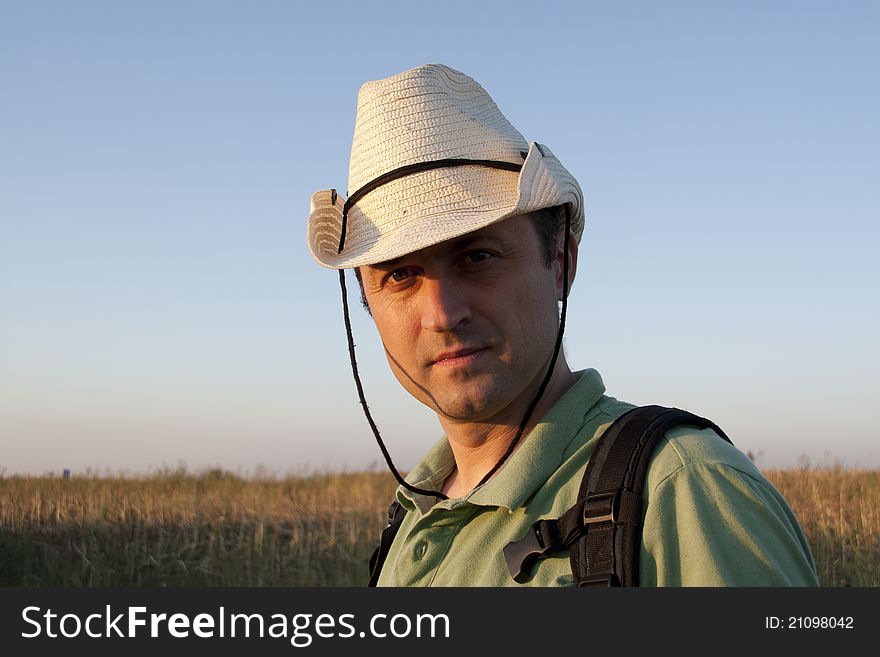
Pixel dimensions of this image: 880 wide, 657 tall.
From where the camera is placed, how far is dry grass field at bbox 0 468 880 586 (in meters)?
9.03

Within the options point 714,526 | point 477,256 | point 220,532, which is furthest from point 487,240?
point 220,532

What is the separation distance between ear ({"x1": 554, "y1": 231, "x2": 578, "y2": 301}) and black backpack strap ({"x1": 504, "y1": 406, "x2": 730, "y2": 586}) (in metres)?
0.73

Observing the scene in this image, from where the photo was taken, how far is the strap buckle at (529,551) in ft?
6.97

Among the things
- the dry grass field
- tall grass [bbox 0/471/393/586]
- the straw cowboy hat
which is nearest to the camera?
the straw cowboy hat

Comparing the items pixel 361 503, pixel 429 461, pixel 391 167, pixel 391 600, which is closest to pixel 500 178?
pixel 391 167

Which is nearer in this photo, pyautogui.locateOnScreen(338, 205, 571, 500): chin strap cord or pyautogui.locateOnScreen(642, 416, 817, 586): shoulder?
pyautogui.locateOnScreen(642, 416, 817, 586): shoulder

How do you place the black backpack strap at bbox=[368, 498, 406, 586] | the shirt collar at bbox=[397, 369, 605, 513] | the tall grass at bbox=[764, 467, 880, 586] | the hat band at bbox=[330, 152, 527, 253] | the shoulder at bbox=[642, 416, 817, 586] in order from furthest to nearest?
the tall grass at bbox=[764, 467, 880, 586] < the black backpack strap at bbox=[368, 498, 406, 586] < the hat band at bbox=[330, 152, 527, 253] < the shirt collar at bbox=[397, 369, 605, 513] < the shoulder at bbox=[642, 416, 817, 586]

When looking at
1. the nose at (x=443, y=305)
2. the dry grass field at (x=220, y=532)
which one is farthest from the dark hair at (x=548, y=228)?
the dry grass field at (x=220, y=532)

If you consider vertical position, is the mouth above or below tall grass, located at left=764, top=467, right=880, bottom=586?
above

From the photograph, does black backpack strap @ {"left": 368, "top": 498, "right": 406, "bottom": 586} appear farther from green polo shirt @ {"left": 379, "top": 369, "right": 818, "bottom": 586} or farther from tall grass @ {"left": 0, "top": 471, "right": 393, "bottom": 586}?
tall grass @ {"left": 0, "top": 471, "right": 393, "bottom": 586}

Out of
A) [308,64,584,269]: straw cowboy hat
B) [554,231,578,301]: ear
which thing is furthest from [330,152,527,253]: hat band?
[554,231,578,301]: ear

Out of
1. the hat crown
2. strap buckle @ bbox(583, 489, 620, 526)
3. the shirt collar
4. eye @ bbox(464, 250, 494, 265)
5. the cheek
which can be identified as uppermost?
the hat crown

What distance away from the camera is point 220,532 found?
10.2 metres

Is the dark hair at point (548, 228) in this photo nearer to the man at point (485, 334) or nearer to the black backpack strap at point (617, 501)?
the man at point (485, 334)
